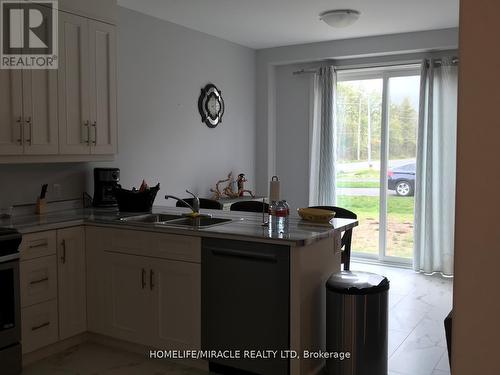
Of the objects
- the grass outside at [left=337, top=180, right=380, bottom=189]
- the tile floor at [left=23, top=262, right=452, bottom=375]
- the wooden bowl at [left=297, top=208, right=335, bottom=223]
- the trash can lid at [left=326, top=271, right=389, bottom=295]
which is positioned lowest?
the tile floor at [left=23, top=262, right=452, bottom=375]

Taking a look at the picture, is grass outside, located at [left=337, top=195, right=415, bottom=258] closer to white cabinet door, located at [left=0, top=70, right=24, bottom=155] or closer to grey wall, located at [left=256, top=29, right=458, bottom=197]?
grey wall, located at [left=256, top=29, right=458, bottom=197]

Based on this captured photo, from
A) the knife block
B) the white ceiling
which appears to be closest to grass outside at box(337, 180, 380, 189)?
the white ceiling

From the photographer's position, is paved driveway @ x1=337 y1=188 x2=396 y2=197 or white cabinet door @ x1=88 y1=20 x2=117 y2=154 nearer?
white cabinet door @ x1=88 y1=20 x2=117 y2=154

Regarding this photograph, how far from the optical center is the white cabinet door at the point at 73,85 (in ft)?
11.5

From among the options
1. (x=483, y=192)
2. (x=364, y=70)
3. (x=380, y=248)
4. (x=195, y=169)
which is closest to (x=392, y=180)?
(x=380, y=248)

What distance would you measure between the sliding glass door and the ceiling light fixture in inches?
58.5

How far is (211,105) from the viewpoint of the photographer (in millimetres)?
5477

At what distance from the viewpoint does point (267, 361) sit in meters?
2.75

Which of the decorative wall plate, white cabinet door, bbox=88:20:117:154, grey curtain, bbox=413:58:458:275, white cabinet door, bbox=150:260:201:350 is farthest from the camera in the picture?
the decorative wall plate

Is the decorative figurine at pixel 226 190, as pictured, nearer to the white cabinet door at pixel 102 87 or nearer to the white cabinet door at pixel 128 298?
the white cabinet door at pixel 102 87

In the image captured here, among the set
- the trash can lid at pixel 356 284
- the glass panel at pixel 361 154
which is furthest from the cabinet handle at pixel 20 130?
the glass panel at pixel 361 154

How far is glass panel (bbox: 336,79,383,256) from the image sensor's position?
19.3 feet

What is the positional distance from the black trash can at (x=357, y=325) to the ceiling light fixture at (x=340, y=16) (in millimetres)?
2560

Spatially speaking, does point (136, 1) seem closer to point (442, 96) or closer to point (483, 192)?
point (442, 96)
